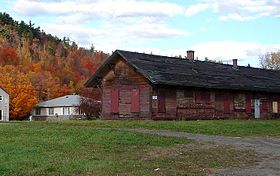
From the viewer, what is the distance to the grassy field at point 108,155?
1366 cm

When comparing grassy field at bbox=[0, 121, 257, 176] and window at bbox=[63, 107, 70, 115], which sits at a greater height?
window at bbox=[63, 107, 70, 115]

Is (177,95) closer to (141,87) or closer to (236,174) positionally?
(141,87)

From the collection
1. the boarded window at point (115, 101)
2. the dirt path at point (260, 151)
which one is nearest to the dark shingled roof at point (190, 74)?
the boarded window at point (115, 101)

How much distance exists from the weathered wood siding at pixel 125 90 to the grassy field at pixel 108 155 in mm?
16742

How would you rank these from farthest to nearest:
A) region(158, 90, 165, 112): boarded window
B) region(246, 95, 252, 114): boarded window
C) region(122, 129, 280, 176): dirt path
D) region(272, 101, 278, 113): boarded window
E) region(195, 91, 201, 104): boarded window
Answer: region(272, 101, 278, 113): boarded window, region(246, 95, 252, 114): boarded window, region(195, 91, 201, 104): boarded window, region(158, 90, 165, 112): boarded window, region(122, 129, 280, 176): dirt path

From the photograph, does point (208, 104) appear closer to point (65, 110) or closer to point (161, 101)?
point (161, 101)

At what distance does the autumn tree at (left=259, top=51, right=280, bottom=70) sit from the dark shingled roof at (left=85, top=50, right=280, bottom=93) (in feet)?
146

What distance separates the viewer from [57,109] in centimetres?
8538

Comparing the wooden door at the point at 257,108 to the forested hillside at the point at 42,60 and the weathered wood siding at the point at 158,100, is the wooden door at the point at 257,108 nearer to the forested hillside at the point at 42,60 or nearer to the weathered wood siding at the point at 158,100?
the weathered wood siding at the point at 158,100

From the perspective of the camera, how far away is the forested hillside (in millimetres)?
98312

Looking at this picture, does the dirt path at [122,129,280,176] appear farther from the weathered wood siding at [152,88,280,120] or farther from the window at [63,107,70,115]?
the window at [63,107,70,115]

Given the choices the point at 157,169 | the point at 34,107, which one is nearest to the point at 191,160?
the point at 157,169

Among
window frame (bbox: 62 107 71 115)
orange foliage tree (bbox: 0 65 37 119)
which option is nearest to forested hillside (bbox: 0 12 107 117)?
orange foliage tree (bbox: 0 65 37 119)

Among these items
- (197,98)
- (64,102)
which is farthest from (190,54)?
(64,102)
